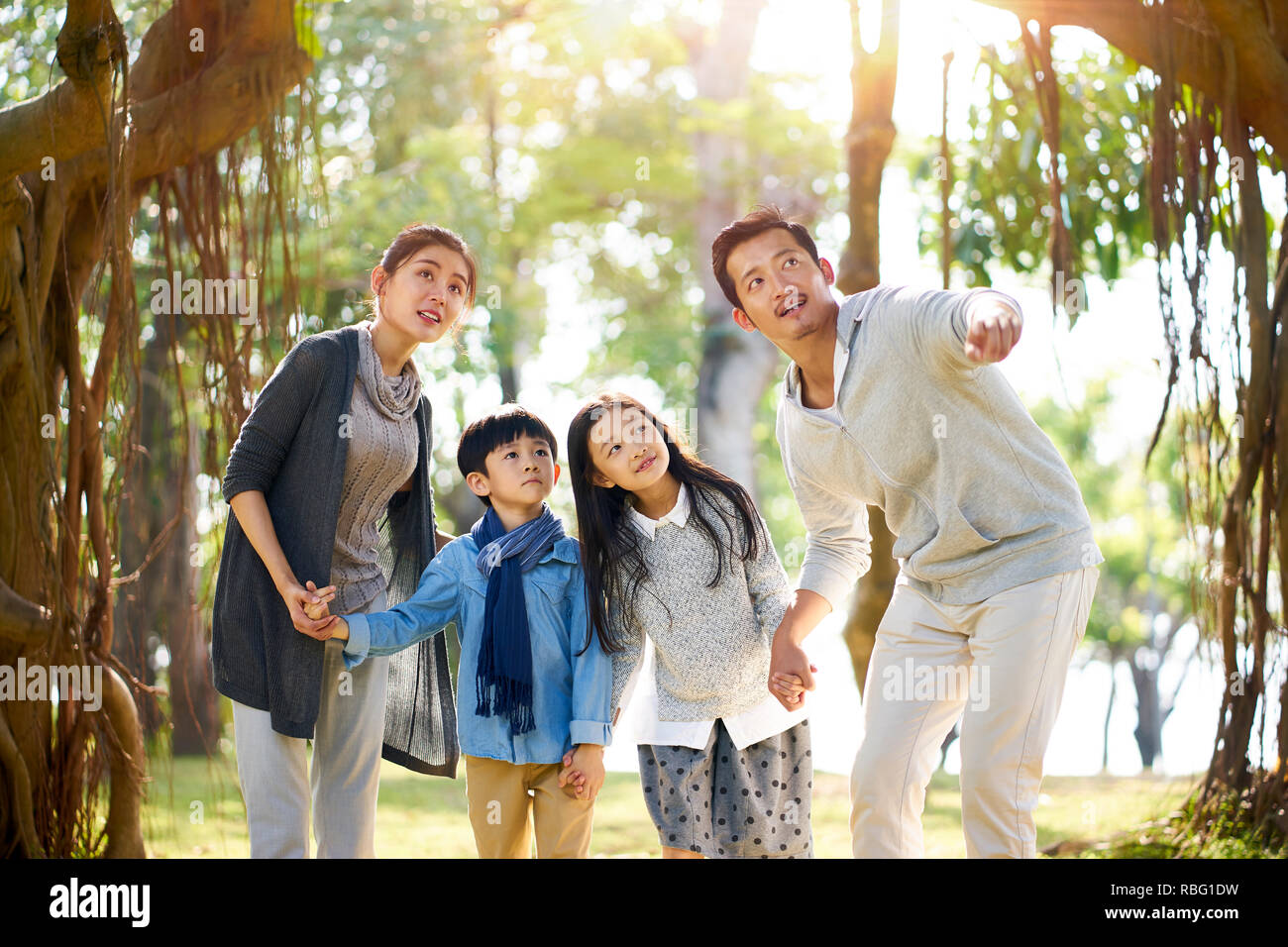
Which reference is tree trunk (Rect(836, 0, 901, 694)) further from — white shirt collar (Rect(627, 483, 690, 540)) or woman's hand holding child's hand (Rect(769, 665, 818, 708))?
woman's hand holding child's hand (Rect(769, 665, 818, 708))

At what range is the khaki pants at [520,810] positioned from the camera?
2.59 metres

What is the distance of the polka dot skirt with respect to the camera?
2625 mm

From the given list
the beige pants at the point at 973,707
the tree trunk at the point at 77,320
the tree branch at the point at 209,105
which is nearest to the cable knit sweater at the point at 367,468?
the tree trunk at the point at 77,320

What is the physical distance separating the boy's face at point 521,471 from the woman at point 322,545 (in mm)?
196

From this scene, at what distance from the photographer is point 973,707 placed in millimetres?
2369

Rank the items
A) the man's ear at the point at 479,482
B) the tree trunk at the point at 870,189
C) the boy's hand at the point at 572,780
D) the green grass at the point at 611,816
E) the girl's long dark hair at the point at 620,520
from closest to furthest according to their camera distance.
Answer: the boy's hand at the point at 572,780 < the girl's long dark hair at the point at 620,520 < the man's ear at the point at 479,482 < the green grass at the point at 611,816 < the tree trunk at the point at 870,189

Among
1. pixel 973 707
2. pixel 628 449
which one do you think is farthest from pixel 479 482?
pixel 973 707

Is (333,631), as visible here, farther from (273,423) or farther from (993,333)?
(993,333)

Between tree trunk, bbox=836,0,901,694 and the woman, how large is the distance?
7.09 feet

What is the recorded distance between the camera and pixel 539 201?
1220 centimetres

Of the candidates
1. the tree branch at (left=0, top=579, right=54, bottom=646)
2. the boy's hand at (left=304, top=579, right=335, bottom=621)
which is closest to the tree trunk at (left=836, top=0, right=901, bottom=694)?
the boy's hand at (left=304, top=579, right=335, bottom=621)

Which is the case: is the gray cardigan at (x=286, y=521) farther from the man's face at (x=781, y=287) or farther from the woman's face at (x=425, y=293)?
the man's face at (x=781, y=287)

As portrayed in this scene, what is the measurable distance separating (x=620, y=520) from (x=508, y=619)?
34 centimetres
